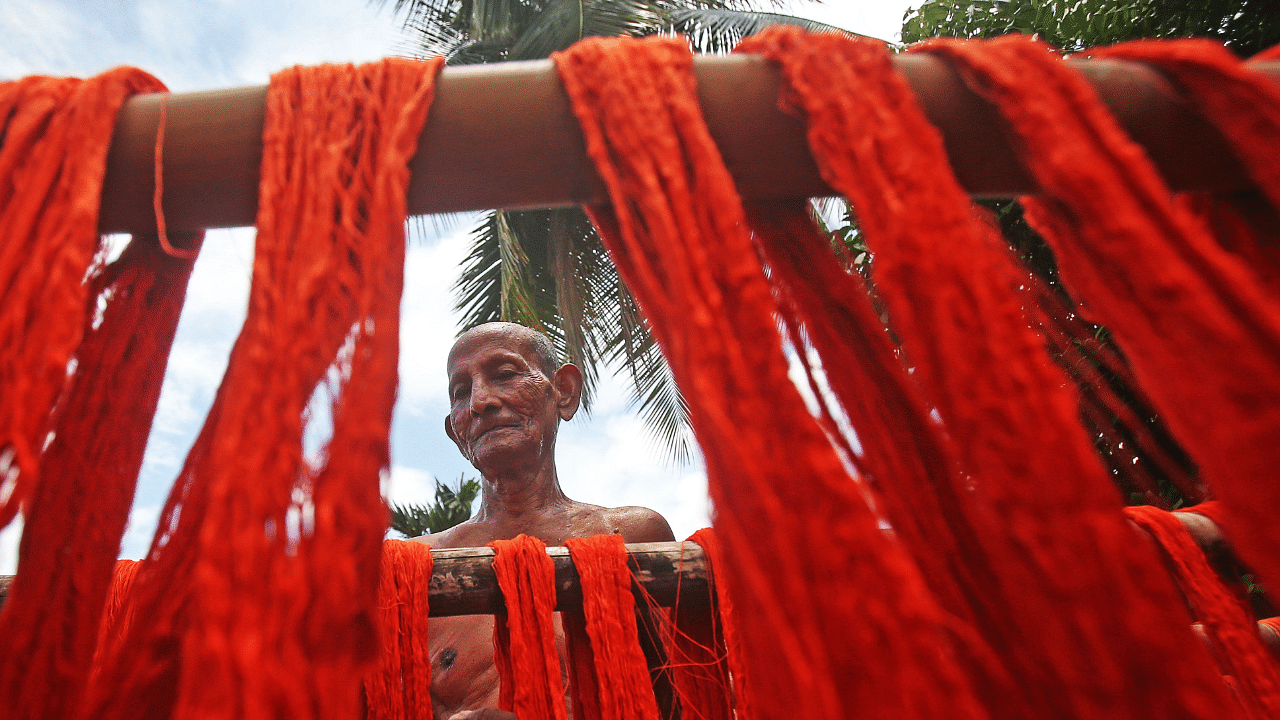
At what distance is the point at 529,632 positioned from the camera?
1.35 metres

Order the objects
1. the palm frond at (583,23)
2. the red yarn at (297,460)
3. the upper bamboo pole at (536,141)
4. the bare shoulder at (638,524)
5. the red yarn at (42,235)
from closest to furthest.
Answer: the red yarn at (297,460)
the red yarn at (42,235)
the upper bamboo pole at (536,141)
the bare shoulder at (638,524)
the palm frond at (583,23)

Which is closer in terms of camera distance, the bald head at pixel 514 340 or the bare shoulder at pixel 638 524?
the bare shoulder at pixel 638 524

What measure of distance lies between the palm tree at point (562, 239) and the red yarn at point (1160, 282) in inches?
179

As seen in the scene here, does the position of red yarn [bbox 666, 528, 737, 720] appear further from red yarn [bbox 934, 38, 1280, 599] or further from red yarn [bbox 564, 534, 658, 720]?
red yarn [bbox 934, 38, 1280, 599]

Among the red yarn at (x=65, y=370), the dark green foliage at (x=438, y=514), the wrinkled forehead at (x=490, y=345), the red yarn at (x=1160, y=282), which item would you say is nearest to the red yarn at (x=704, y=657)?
the red yarn at (x=1160, y=282)

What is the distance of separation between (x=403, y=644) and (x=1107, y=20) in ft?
10.9

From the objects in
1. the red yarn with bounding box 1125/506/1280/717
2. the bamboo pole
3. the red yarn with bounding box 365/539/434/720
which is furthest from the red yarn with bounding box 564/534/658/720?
the red yarn with bounding box 1125/506/1280/717

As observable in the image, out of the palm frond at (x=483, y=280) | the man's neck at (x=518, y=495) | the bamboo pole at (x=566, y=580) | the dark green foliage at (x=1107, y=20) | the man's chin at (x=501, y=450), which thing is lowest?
the bamboo pole at (x=566, y=580)

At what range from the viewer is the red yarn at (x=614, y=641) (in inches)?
53.3

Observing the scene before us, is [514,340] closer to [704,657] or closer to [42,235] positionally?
[704,657]

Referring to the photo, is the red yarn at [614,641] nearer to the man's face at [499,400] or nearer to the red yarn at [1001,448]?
the red yarn at [1001,448]

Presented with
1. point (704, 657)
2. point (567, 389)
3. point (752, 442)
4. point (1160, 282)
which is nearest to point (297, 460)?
point (752, 442)

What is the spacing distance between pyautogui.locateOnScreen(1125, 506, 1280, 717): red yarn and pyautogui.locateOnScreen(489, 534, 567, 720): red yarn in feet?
4.16

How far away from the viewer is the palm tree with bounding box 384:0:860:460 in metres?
5.11
